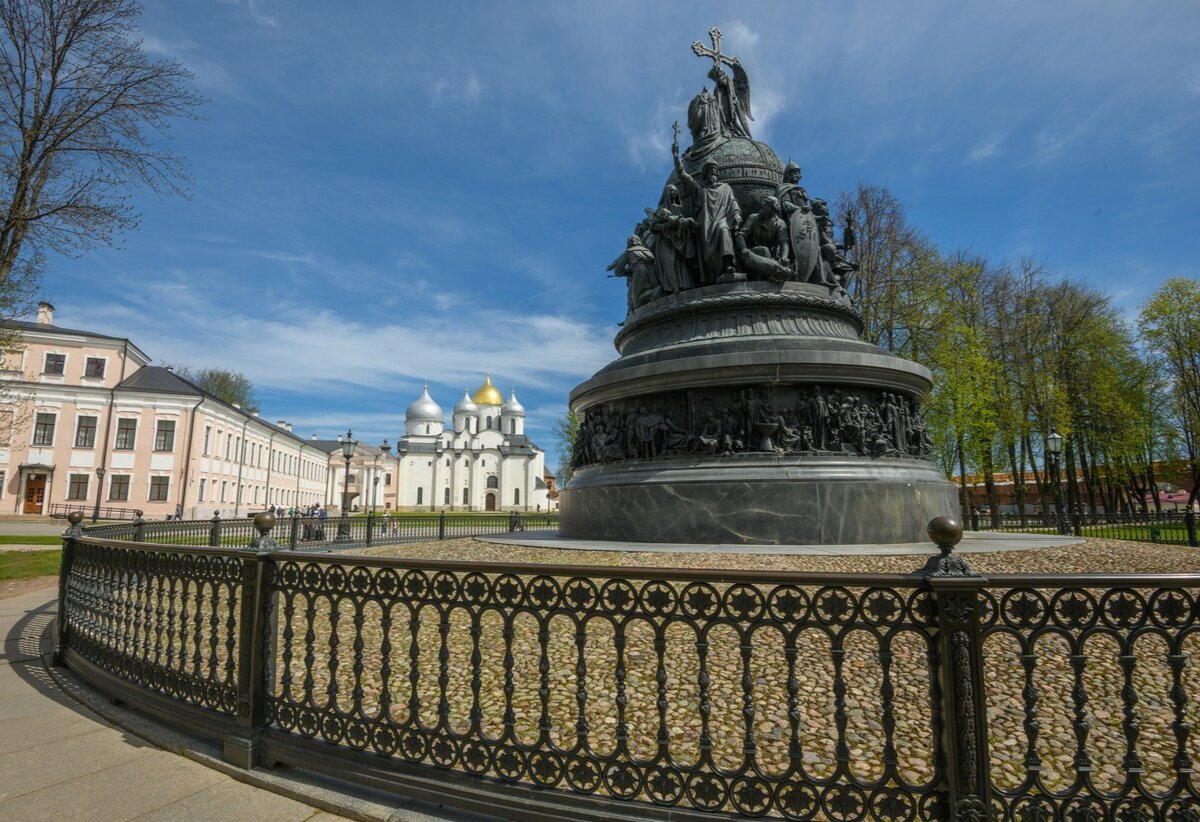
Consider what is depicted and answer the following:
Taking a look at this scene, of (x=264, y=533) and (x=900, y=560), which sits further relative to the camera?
(x=900, y=560)

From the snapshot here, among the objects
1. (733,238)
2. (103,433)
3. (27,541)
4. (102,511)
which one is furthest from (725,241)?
(103,433)

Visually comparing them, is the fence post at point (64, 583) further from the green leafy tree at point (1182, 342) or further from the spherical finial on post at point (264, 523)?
the green leafy tree at point (1182, 342)

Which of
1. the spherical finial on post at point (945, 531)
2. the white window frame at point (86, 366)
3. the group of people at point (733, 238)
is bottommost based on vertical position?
the spherical finial on post at point (945, 531)

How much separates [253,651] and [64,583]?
13.1ft

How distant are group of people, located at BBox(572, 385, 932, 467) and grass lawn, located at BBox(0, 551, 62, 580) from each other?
12756 millimetres

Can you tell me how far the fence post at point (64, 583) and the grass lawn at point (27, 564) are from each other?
27.9 ft

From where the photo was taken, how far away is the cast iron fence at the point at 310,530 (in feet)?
38.7

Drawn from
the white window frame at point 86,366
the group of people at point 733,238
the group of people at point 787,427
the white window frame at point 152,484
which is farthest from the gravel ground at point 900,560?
the white window frame at point 86,366

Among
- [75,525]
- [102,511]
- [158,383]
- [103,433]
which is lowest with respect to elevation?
[102,511]

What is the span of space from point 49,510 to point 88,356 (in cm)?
1044

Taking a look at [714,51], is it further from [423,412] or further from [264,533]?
[423,412]

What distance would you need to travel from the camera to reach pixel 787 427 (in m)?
11.4

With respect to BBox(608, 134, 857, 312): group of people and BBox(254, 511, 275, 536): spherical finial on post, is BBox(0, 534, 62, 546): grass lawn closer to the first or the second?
BBox(608, 134, 857, 312): group of people

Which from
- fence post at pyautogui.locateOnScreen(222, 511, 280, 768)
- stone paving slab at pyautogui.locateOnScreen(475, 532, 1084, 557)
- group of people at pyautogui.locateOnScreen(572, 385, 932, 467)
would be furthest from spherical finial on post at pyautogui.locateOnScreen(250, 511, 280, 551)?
group of people at pyautogui.locateOnScreen(572, 385, 932, 467)
